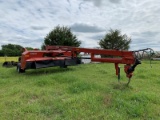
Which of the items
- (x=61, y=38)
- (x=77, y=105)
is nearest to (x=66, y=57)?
(x=77, y=105)

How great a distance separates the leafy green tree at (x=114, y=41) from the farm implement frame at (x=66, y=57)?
54.7ft

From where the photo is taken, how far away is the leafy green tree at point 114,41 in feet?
83.9

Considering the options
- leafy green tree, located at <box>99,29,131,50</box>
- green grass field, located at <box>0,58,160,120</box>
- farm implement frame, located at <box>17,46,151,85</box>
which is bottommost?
green grass field, located at <box>0,58,160,120</box>

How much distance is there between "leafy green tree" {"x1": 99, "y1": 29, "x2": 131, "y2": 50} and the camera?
25.6 meters

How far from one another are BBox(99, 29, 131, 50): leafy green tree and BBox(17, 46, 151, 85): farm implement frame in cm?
1668

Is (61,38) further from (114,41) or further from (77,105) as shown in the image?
(77,105)

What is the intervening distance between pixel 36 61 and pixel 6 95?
3196 mm

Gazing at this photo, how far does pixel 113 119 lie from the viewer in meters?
3.26

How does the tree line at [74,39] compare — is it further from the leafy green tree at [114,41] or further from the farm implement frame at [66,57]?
the farm implement frame at [66,57]

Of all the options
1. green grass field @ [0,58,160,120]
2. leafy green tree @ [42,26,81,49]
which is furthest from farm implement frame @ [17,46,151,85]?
leafy green tree @ [42,26,81,49]

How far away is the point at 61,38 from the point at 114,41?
23.1 feet

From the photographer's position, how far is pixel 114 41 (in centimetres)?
2564

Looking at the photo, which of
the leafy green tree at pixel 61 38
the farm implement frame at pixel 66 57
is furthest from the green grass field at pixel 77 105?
the leafy green tree at pixel 61 38

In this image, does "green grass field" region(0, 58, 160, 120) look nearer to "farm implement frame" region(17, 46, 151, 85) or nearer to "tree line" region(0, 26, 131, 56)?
"farm implement frame" region(17, 46, 151, 85)
